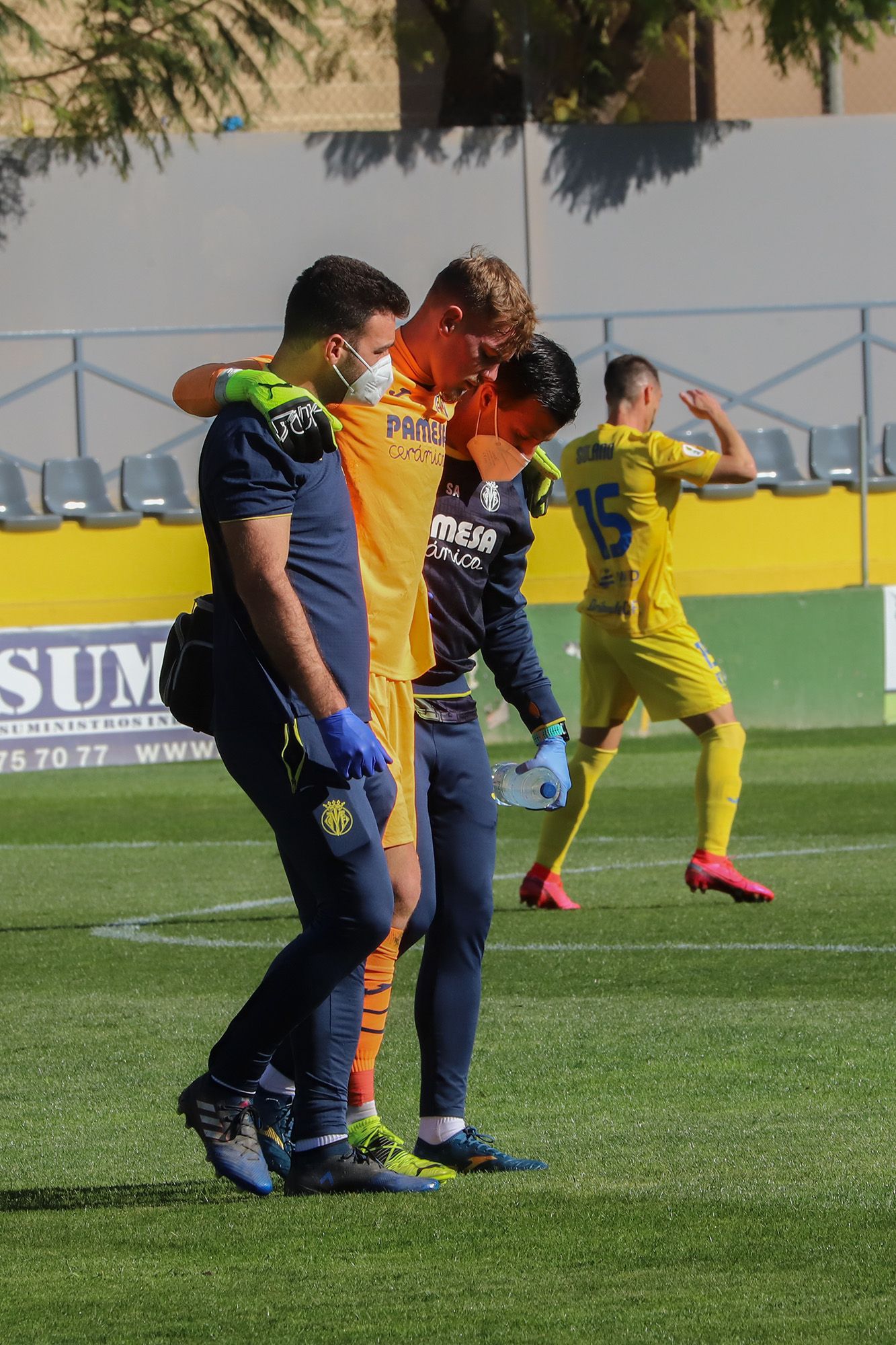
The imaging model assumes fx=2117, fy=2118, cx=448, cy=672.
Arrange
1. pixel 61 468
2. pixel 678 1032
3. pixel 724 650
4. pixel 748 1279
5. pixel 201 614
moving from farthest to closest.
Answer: pixel 61 468, pixel 724 650, pixel 678 1032, pixel 201 614, pixel 748 1279

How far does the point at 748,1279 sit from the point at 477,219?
20.0 m

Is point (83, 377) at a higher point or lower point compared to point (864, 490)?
higher

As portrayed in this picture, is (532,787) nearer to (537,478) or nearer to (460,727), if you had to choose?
(460,727)

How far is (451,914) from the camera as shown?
5125 millimetres

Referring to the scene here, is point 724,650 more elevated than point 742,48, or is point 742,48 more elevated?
point 742,48

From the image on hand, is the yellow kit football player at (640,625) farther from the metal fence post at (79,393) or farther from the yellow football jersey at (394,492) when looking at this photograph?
the metal fence post at (79,393)

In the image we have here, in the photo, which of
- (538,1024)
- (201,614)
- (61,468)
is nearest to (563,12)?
(61,468)

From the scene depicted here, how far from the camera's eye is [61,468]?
64.5ft

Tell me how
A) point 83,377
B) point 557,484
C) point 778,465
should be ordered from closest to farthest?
point 557,484
point 83,377
point 778,465

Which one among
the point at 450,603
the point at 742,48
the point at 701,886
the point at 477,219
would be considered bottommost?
the point at 701,886

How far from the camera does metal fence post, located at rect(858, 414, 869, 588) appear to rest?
746 inches

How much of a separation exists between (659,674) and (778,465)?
12.0 m

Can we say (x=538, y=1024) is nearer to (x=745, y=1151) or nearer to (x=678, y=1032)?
(x=678, y=1032)

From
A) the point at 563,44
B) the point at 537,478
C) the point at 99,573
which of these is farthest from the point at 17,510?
the point at 537,478
